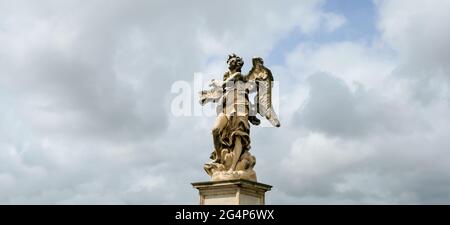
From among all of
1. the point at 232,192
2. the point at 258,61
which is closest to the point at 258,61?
the point at 258,61

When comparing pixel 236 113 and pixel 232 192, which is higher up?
pixel 236 113

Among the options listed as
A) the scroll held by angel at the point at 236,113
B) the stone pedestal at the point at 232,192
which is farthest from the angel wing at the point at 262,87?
the stone pedestal at the point at 232,192

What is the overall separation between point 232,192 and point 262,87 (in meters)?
3.57

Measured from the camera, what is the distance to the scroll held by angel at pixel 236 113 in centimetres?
2077

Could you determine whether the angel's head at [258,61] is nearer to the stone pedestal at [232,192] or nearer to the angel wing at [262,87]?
the angel wing at [262,87]

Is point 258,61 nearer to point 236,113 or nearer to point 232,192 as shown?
point 236,113

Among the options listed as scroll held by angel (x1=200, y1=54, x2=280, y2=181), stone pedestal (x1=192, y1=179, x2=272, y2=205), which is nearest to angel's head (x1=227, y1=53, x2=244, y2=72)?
scroll held by angel (x1=200, y1=54, x2=280, y2=181)

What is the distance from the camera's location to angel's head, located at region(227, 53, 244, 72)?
70.8 ft

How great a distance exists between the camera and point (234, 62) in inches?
850
